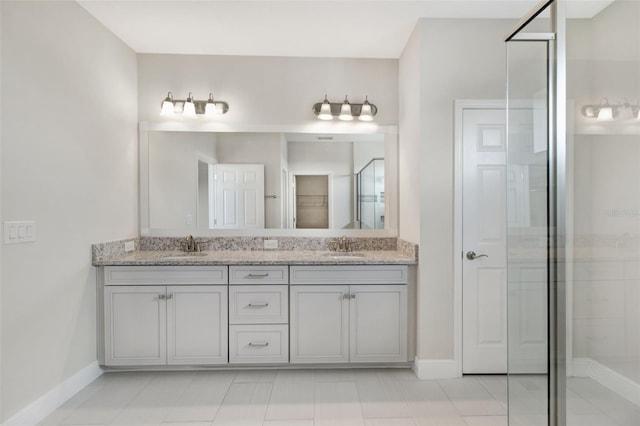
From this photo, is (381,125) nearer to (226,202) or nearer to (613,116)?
(226,202)

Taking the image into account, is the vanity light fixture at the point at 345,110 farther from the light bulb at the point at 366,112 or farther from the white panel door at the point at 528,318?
the white panel door at the point at 528,318

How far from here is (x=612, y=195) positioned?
1.00 meters

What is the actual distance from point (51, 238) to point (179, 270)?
818mm

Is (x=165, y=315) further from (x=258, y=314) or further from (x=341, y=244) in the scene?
(x=341, y=244)

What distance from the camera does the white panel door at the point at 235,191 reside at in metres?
3.30

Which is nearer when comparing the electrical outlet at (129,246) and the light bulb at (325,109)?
the electrical outlet at (129,246)

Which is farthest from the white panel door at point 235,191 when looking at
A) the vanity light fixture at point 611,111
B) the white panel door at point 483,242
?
the vanity light fixture at point 611,111

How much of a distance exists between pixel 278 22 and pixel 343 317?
7.35 feet

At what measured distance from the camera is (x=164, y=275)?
8.93 feet

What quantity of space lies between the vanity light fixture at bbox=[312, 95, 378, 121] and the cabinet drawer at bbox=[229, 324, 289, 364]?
1.83 m

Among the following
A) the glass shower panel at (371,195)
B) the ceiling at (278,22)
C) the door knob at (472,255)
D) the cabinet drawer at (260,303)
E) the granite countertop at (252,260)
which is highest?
the ceiling at (278,22)

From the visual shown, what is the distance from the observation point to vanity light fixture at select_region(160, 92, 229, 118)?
10.4ft

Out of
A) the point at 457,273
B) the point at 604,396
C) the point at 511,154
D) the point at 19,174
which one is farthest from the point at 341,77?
the point at 604,396

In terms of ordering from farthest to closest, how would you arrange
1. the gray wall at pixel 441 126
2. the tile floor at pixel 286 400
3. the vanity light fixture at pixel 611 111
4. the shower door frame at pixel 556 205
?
1. the gray wall at pixel 441 126
2. the tile floor at pixel 286 400
3. the shower door frame at pixel 556 205
4. the vanity light fixture at pixel 611 111
